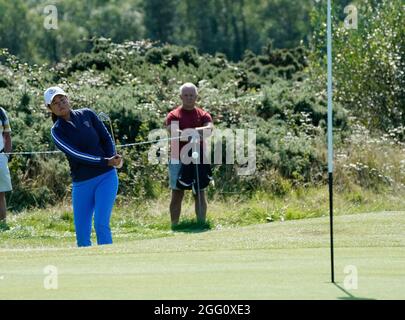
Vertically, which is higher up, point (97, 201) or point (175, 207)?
point (97, 201)

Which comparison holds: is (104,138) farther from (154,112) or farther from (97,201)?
(154,112)

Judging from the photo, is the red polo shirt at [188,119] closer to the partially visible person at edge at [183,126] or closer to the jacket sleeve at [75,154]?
the partially visible person at edge at [183,126]

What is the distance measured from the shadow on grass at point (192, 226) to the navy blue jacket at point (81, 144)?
356cm

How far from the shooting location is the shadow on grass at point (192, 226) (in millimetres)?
16828

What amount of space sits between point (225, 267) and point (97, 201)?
3401 mm

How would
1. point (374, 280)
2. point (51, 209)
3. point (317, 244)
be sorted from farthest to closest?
point (51, 209), point (317, 244), point (374, 280)

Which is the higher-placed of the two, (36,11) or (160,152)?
(36,11)

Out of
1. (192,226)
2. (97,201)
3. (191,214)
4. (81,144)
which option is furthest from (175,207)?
(81,144)

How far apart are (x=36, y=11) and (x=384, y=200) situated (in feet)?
153

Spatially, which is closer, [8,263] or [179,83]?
[8,263]

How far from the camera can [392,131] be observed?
922 inches

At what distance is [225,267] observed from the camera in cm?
1029

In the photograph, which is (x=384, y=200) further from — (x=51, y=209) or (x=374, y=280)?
(x=374, y=280)
